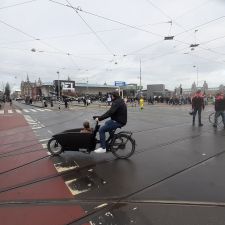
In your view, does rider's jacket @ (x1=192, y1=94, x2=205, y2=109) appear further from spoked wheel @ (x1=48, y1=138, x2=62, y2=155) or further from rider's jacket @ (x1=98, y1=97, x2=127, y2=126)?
spoked wheel @ (x1=48, y1=138, x2=62, y2=155)

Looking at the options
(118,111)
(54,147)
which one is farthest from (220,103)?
(54,147)

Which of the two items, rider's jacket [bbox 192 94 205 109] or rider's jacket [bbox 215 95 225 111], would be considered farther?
rider's jacket [bbox 192 94 205 109]

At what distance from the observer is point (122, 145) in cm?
838

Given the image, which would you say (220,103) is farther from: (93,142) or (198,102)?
(93,142)

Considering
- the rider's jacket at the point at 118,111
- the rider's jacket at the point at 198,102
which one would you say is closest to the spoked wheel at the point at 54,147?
the rider's jacket at the point at 118,111

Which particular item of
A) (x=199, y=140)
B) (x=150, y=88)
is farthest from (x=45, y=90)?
(x=199, y=140)

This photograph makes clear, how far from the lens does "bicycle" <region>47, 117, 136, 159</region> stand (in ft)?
26.9

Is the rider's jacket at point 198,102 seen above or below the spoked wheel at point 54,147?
above

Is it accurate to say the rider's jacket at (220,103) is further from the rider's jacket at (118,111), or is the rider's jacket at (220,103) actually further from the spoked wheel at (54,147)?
the spoked wheel at (54,147)

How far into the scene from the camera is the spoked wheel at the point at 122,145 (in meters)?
8.35

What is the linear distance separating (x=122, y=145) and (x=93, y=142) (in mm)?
774

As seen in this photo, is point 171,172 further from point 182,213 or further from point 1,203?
point 1,203

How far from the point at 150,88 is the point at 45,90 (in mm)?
51896

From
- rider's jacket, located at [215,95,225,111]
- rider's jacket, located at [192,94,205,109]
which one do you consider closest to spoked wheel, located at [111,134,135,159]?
rider's jacket, located at [215,95,225,111]
